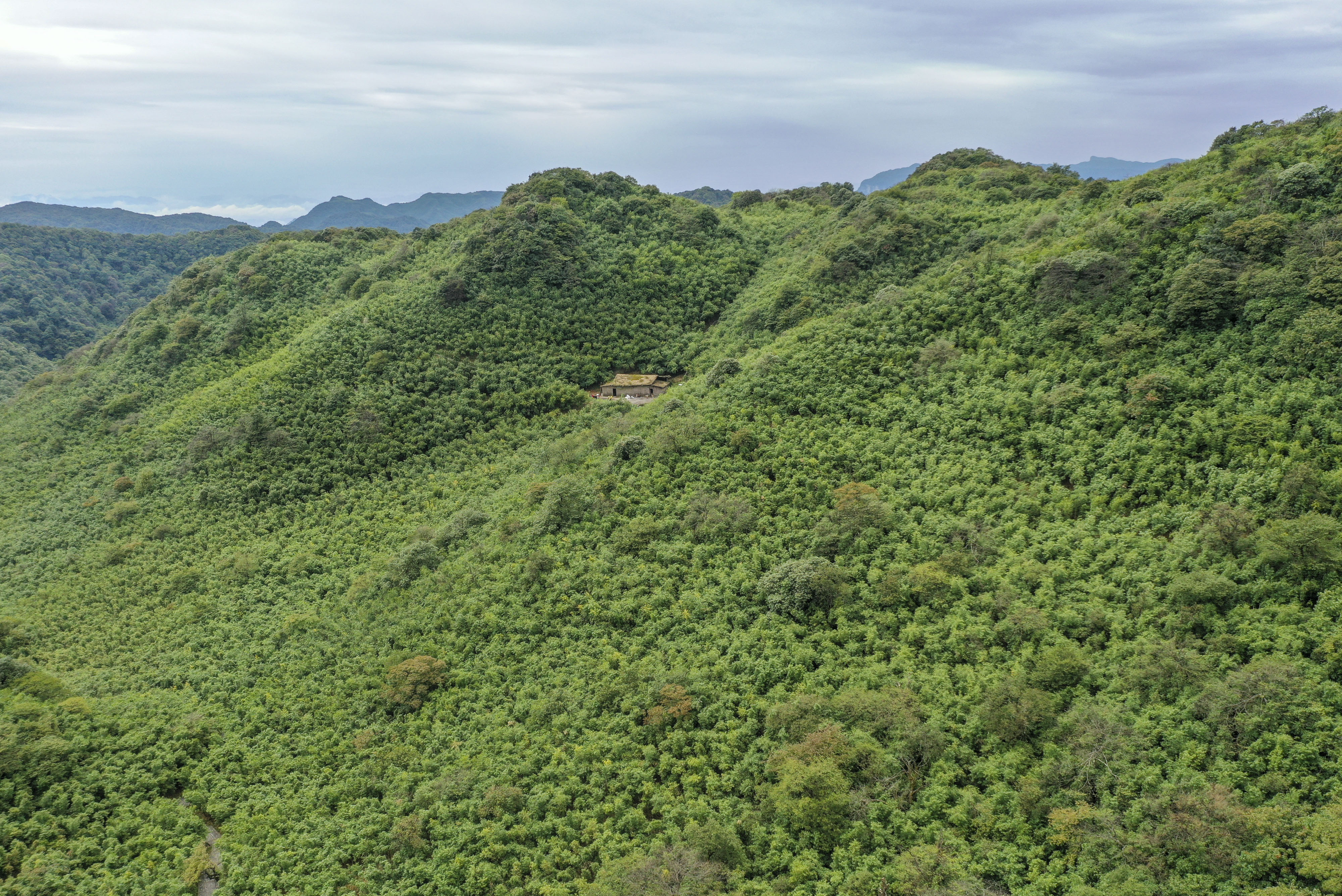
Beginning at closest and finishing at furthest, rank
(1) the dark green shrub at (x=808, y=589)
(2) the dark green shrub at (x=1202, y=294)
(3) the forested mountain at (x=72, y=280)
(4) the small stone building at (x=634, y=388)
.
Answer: (1) the dark green shrub at (x=808, y=589) < (2) the dark green shrub at (x=1202, y=294) < (4) the small stone building at (x=634, y=388) < (3) the forested mountain at (x=72, y=280)

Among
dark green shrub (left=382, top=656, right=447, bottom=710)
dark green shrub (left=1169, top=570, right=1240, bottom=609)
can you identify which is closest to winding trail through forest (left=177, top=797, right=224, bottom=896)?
dark green shrub (left=382, top=656, right=447, bottom=710)

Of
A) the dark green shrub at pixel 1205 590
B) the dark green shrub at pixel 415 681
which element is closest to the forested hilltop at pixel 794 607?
the dark green shrub at pixel 1205 590

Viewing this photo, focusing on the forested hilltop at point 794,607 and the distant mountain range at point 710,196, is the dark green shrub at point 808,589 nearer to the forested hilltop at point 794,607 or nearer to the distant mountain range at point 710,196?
the forested hilltop at point 794,607

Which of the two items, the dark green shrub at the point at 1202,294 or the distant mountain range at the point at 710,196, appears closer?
the dark green shrub at the point at 1202,294

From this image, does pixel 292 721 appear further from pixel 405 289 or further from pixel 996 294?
pixel 405 289

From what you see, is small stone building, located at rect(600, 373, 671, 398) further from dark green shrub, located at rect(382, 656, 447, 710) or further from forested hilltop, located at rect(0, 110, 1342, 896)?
dark green shrub, located at rect(382, 656, 447, 710)

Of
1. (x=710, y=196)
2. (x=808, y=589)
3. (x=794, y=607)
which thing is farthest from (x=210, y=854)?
(x=710, y=196)
